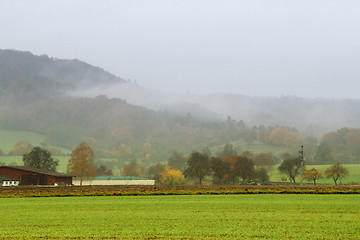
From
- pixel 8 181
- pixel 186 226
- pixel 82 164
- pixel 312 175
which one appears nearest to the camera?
pixel 186 226

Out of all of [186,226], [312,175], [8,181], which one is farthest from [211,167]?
[186,226]

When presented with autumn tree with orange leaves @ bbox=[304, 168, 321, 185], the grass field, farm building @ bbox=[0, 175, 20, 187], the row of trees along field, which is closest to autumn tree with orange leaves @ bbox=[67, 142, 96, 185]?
the row of trees along field

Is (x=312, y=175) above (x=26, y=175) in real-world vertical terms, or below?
below

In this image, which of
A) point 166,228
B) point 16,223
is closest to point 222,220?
point 166,228

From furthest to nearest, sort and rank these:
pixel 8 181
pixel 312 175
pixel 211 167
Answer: pixel 312 175 → pixel 211 167 → pixel 8 181

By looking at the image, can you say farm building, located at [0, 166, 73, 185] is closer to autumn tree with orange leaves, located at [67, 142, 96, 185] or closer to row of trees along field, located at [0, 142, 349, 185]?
autumn tree with orange leaves, located at [67, 142, 96, 185]

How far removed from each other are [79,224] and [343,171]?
165m

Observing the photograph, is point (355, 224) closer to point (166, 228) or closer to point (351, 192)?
point (166, 228)

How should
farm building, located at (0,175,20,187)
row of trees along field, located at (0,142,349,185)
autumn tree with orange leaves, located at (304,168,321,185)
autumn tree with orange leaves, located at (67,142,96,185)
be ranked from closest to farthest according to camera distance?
farm building, located at (0,175,20,187) → autumn tree with orange leaves, located at (67,142,96,185) → row of trees along field, located at (0,142,349,185) → autumn tree with orange leaves, located at (304,168,321,185)

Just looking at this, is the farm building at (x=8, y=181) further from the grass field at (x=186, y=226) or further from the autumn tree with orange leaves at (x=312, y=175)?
the autumn tree with orange leaves at (x=312, y=175)

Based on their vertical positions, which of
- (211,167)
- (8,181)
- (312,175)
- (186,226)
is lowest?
(186,226)

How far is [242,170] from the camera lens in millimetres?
163375

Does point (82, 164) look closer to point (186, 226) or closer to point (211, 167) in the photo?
point (211, 167)

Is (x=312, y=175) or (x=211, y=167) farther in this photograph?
(x=312, y=175)
